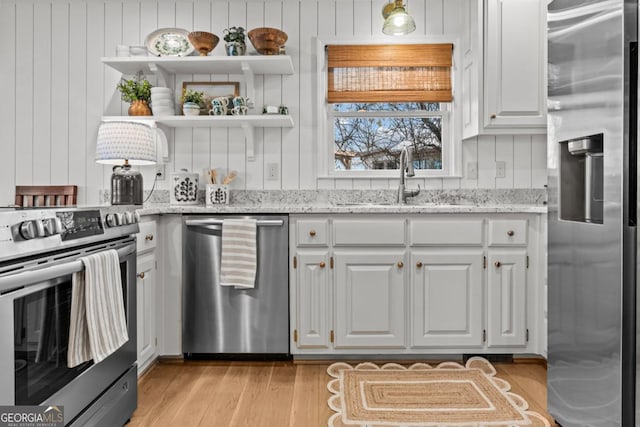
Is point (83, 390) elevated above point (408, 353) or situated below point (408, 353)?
above

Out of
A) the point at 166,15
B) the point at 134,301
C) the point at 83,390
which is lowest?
the point at 83,390

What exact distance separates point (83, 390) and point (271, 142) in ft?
6.46

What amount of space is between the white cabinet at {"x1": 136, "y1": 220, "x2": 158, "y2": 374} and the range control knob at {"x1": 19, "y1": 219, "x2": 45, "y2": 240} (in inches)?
38.6

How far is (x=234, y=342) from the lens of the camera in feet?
8.27

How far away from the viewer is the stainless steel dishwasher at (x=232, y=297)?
251 cm

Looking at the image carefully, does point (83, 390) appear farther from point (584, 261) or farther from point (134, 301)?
point (584, 261)

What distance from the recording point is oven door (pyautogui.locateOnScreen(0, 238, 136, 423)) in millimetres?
1149

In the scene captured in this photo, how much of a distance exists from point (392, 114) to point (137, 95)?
1.66 m

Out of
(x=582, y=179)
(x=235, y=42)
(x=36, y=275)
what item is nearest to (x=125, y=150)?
(x=235, y=42)

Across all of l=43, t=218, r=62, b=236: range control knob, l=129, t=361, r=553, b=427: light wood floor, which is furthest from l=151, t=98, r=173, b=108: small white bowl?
l=43, t=218, r=62, b=236: range control knob

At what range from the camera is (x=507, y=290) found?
250 cm

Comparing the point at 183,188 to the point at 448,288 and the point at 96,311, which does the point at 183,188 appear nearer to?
the point at 96,311

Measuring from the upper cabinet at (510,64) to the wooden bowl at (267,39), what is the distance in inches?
46.3

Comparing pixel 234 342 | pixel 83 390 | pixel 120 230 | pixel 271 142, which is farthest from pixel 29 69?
pixel 83 390
